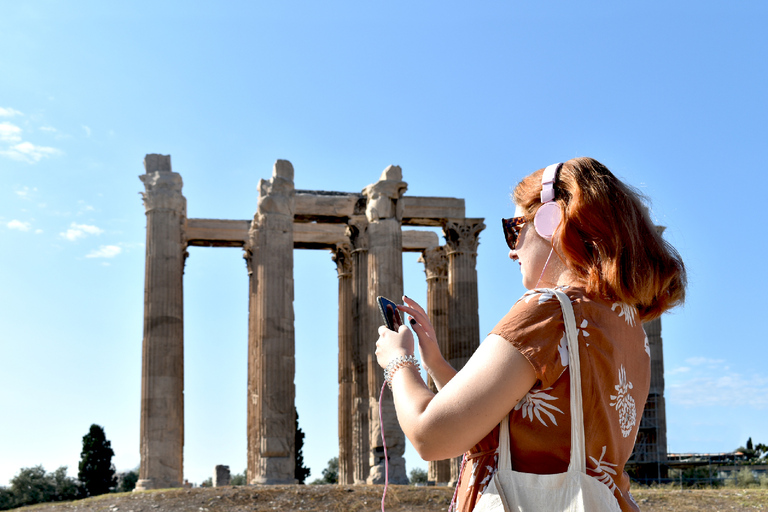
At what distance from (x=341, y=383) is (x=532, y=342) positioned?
30369mm

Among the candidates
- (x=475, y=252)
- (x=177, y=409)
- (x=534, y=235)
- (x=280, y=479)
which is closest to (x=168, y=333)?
(x=177, y=409)

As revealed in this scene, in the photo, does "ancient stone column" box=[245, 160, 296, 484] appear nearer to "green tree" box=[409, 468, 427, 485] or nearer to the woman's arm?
the woman's arm

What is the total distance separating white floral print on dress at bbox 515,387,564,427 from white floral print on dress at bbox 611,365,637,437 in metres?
0.26

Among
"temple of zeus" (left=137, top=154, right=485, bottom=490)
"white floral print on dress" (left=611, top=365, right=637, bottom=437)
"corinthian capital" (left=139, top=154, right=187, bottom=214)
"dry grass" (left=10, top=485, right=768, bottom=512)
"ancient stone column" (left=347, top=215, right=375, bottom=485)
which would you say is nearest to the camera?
"white floral print on dress" (left=611, top=365, right=637, bottom=437)

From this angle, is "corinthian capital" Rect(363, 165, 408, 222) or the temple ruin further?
"corinthian capital" Rect(363, 165, 408, 222)

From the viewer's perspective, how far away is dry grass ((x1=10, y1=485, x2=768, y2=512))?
20219 mm

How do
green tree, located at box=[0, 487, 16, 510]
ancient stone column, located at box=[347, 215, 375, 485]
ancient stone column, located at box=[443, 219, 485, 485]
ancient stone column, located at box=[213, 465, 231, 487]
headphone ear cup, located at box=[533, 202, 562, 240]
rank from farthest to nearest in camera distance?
green tree, located at box=[0, 487, 16, 510]
ancient stone column, located at box=[443, 219, 485, 485]
ancient stone column, located at box=[213, 465, 231, 487]
ancient stone column, located at box=[347, 215, 375, 485]
headphone ear cup, located at box=[533, 202, 562, 240]

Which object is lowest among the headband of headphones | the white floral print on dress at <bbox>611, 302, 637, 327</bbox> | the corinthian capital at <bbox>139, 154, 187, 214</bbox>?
the white floral print on dress at <bbox>611, 302, 637, 327</bbox>

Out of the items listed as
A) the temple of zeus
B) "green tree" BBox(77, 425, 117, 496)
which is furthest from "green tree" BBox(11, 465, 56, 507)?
the temple of zeus

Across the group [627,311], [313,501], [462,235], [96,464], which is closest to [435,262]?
[462,235]

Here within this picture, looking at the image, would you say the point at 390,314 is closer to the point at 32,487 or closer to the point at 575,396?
the point at 575,396

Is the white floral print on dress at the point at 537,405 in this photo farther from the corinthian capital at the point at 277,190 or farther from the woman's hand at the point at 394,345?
the corinthian capital at the point at 277,190

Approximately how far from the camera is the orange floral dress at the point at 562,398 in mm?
2623

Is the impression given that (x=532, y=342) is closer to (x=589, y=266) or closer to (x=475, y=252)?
(x=589, y=266)
